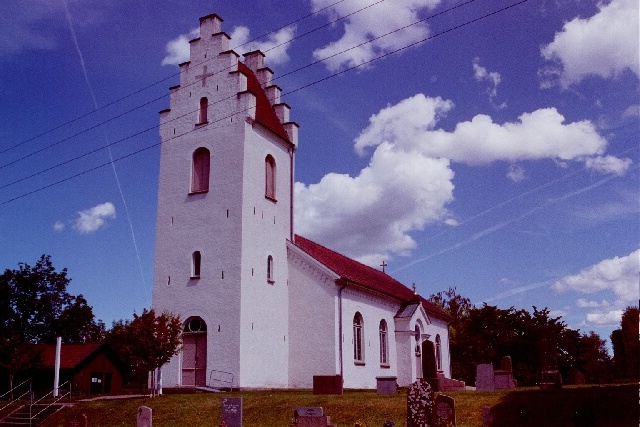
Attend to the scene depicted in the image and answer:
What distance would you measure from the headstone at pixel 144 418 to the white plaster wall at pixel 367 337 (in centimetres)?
1173

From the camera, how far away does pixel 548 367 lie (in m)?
25.4

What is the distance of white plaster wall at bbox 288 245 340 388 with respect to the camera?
94.4 feet

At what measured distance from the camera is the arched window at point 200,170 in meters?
29.5

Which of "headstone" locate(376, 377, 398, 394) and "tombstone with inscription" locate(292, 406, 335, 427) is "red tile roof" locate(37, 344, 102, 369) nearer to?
"headstone" locate(376, 377, 398, 394)

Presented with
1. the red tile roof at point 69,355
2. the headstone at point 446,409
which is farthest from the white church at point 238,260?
the red tile roof at point 69,355

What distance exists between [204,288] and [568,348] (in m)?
32.4

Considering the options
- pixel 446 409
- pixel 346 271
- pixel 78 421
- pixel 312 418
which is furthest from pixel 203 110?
pixel 446 409

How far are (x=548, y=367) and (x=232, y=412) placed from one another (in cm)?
1369

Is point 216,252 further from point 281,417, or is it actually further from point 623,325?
point 623,325

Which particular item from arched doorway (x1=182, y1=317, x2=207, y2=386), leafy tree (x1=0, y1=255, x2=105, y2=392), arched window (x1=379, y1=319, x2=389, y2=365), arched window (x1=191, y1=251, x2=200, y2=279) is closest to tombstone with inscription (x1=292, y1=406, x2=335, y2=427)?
arched doorway (x1=182, y1=317, x2=207, y2=386)

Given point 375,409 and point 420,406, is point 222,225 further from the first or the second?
point 420,406

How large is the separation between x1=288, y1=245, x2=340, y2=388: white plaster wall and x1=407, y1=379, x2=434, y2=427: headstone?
509 inches

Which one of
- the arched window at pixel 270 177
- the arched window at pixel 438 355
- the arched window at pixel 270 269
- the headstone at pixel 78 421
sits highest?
the arched window at pixel 270 177

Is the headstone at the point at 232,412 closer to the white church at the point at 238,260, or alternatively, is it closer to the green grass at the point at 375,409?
the green grass at the point at 375,409
